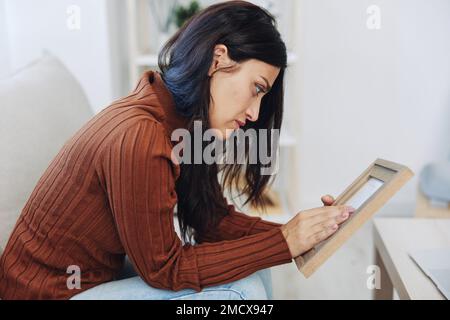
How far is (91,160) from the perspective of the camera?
0.71m

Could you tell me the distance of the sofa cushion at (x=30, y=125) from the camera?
0.83 meters

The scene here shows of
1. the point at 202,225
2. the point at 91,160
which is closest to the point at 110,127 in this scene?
the point at 91,160

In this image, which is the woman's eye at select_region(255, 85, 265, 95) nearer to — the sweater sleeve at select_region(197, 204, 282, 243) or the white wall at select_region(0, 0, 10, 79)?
the sweater sleeve at select_region(197, 204, 282, 243)

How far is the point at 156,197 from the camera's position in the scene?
69 cm

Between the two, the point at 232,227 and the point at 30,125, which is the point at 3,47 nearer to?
the point at 30,125

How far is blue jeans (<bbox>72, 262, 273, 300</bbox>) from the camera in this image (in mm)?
737

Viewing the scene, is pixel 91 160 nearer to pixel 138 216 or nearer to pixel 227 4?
pixel 138 216

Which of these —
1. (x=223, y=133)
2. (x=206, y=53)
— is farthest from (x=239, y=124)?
(x=206, y=53)

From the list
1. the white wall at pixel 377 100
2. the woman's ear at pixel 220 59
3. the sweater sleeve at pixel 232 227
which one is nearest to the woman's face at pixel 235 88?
the woman's ear at pixel 220 59

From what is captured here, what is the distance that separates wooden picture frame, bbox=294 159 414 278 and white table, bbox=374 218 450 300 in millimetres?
180

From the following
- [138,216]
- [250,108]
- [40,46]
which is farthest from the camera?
[40,46]

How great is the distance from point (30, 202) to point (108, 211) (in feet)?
0.40

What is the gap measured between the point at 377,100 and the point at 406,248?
17.1 inches

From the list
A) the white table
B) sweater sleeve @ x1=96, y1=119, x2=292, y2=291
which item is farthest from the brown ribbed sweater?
the white table
